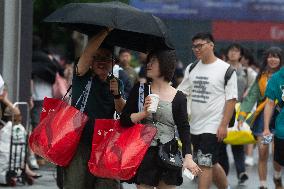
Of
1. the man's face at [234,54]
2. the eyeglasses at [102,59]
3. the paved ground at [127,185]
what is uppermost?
the eyeglasses at [102,59]

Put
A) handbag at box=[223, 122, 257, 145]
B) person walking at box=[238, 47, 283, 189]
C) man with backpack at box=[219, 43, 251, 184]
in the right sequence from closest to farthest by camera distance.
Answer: person walking at box=[238, 47, 283, 189], man with backpack at box=[219, 43, 251, 184], handbag at box=[223, 122, 257, 145]

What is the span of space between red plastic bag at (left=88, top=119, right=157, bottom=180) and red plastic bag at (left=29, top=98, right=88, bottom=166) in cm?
15

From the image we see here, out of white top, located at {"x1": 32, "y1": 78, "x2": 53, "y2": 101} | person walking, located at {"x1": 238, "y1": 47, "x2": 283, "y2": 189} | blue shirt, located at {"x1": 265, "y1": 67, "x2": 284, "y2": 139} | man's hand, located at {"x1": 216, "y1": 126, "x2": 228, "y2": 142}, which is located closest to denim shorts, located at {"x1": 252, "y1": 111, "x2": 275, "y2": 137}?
person walking, located at {"x1": 238, "y1": 47, "x2": 283, "y2": 189}

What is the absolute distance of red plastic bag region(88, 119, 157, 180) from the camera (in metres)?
6.31

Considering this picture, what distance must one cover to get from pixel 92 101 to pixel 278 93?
10.3 feet

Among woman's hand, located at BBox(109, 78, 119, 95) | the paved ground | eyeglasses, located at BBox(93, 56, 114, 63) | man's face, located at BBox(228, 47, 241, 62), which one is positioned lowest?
the paved ground

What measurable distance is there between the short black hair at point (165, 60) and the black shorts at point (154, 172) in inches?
21.8

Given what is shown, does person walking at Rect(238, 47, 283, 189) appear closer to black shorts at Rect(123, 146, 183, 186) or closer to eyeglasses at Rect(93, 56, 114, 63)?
black shorts at Rect(123, 146, 183, 186)

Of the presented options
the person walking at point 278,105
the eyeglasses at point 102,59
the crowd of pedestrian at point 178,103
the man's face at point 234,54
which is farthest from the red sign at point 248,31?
the eyeglasses at point 102,59

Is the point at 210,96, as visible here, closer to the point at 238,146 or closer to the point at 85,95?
the point at 85,95

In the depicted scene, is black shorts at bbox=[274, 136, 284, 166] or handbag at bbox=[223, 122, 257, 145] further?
handbag at bbox=[223, 122, 257, 145]

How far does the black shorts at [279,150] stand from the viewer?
364 inches

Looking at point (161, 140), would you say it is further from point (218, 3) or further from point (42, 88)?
point (218, 3)

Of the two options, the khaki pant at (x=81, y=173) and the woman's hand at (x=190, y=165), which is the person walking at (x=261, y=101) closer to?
the woman's hand at (x=190, y=165)
